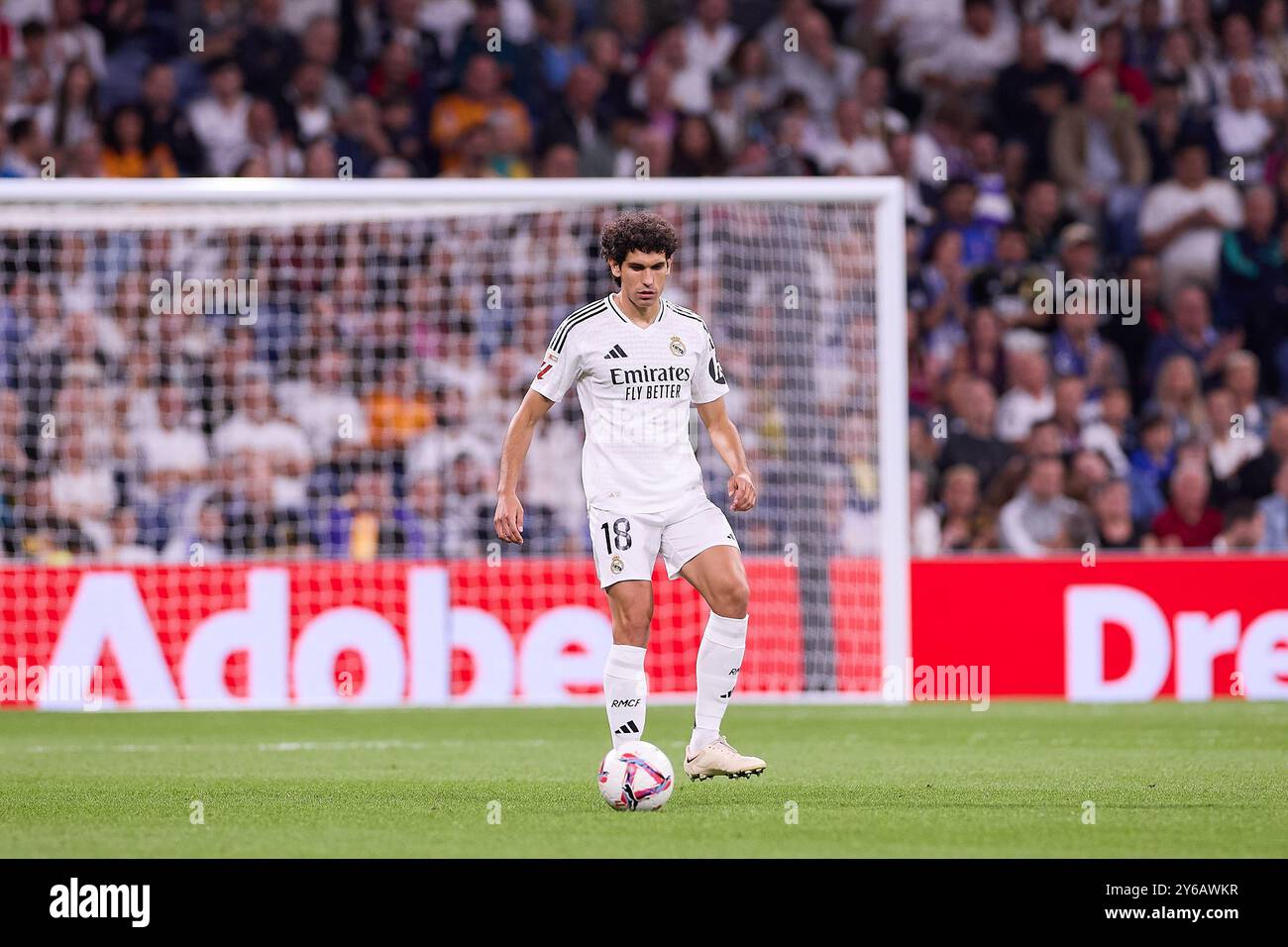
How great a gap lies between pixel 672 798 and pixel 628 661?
554mm

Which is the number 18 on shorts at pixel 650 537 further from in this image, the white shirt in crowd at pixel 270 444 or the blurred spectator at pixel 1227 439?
the blurred spectator at pixel 1227 439

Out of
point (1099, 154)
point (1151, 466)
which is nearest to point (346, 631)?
point (1151, 466)

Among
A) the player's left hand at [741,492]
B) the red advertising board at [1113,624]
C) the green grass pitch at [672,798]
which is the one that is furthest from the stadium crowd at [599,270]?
the player's left hand at [741,492]

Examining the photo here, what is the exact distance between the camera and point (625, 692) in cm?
714

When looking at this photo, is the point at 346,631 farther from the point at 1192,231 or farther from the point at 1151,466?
the point at 1192,231

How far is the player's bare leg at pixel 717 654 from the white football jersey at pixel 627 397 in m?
0.29

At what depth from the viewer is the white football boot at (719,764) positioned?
7293mm

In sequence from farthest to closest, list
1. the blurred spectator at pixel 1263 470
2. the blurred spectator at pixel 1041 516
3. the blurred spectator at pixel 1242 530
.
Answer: the blurred spectator at pixel 1263 470, the blurred spectator at pixel 1242 530, the blurred spectator at pixel 1041 516

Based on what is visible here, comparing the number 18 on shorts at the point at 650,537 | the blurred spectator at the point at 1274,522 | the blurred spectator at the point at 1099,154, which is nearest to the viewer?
the number 18 on shorts at the point at 650,537

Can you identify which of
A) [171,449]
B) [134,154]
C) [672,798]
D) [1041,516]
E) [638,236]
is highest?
[134,154]

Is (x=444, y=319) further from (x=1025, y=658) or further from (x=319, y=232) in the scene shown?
(x=1025, y=658)

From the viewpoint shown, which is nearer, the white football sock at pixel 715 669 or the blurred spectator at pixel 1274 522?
the white football sock at pixel 715 669

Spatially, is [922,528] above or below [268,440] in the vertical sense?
below

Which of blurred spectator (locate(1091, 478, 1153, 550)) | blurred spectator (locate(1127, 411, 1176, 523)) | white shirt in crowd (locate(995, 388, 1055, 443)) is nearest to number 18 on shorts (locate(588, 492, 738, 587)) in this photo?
blurred spectator (locate(1091, 478, 1153, 550))
